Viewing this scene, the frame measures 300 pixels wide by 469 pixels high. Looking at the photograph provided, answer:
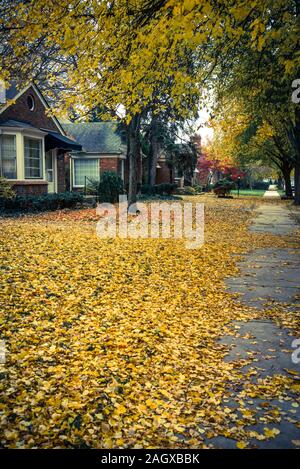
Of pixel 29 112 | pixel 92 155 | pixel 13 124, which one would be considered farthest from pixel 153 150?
pixel 13 124

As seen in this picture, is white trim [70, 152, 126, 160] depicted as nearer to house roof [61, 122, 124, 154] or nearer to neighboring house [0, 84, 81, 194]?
house roof [61, 122, 124, 154]

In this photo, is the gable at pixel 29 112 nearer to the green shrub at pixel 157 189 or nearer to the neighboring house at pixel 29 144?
the neighboring house at pixel 29 144

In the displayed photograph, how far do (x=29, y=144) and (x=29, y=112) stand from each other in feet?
6.48

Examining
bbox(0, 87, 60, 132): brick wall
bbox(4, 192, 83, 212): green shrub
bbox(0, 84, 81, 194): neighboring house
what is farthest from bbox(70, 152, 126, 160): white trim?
bbox(4, 192, 83, 212): green shrub

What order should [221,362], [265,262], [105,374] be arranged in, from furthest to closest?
[265,262], [221,362], [105,374]

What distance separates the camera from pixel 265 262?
28.5 feet

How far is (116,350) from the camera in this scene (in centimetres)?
427

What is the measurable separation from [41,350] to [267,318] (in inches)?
121

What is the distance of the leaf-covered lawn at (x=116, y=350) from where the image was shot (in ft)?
9.66

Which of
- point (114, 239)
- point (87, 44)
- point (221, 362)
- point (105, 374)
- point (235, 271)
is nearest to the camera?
point (105, 374)

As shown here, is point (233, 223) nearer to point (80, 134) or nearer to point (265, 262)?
point (265, 262)

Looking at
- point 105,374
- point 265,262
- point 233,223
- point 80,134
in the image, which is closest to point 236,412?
point 105,374

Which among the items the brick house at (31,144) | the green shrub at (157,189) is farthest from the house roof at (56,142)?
the green shrub at (157,189)

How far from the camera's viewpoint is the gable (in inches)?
723
